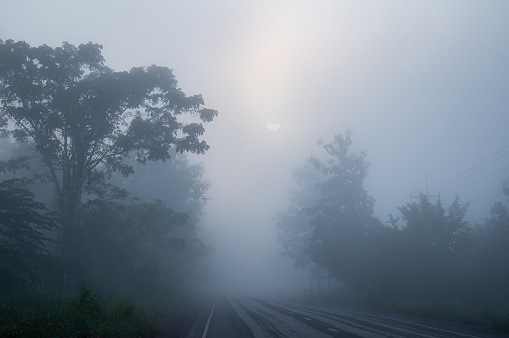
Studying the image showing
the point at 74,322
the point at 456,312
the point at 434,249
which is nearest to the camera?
the point at 74,322

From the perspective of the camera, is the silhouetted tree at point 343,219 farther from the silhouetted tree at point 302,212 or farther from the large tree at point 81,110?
the large tree at point 81,110

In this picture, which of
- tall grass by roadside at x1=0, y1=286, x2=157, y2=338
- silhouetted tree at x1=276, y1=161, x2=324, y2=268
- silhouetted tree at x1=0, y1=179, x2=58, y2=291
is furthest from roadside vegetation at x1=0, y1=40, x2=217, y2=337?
silhouetted tree at x1=276, y1=161, x2=324, y2=268

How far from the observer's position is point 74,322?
12.9m

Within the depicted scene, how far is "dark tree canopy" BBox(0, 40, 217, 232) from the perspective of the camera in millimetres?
28673

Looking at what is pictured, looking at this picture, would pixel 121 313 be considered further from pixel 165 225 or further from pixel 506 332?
pixel 165 225

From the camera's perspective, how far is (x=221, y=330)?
19.3 meters

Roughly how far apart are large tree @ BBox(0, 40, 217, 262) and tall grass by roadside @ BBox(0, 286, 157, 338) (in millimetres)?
13940

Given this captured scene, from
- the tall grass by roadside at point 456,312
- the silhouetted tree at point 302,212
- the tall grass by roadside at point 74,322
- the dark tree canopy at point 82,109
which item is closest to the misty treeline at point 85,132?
the dark tree canopy at point 82,109

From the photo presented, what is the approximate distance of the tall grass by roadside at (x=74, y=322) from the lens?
36.7ft

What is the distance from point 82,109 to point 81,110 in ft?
0.28

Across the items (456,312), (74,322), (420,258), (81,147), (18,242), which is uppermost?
(81,147)

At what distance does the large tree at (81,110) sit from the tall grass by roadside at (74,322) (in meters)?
13.9

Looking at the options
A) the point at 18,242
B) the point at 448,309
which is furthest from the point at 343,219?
the point at 18,242

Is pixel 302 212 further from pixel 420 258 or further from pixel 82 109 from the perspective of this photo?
pixel 82 109
